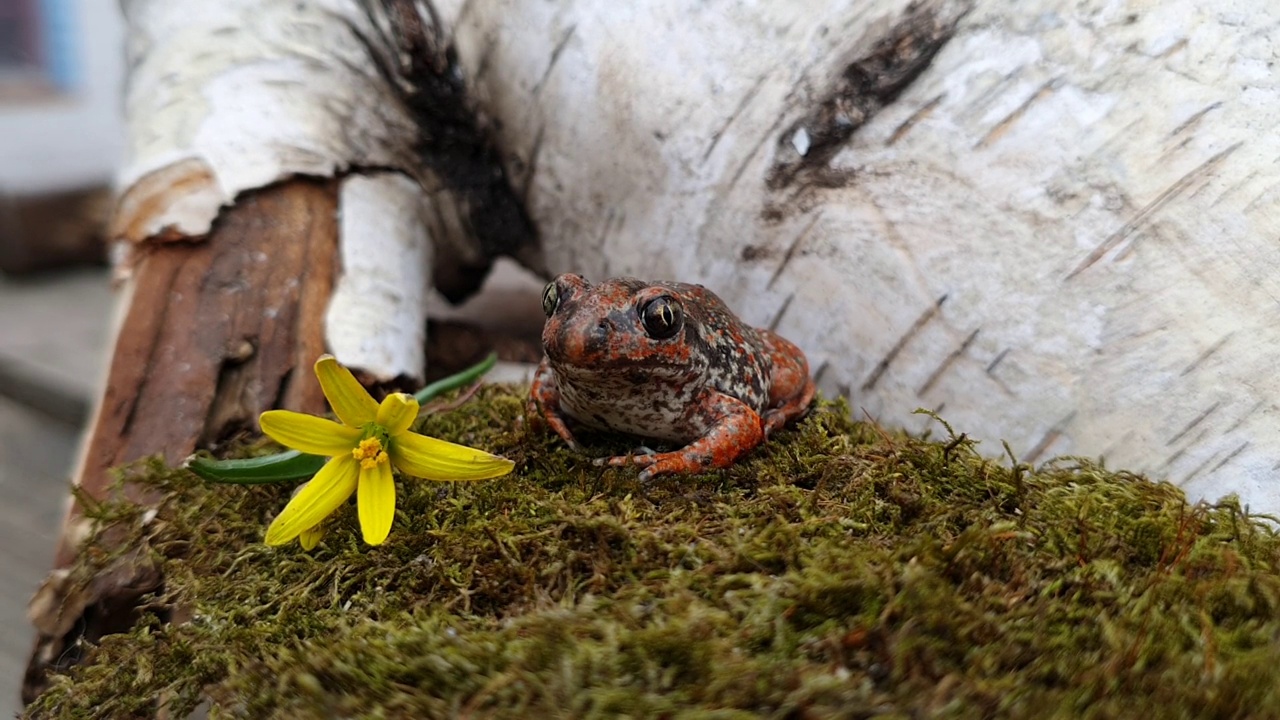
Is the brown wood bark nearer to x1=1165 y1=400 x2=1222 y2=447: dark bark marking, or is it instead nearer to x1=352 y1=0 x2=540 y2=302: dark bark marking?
x1=352 y1=0 x2=540 y2=302: dark bark marking

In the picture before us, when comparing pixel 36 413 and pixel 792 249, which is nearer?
pixel 792 249

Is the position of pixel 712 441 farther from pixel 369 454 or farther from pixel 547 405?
pixel 369 454

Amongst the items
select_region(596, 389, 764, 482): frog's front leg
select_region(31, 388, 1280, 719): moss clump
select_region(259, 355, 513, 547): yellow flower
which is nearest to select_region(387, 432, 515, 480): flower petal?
select_region(259, 355, 513, 547): yellow flower

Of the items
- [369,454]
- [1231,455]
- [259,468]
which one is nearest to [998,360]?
[1231,455]

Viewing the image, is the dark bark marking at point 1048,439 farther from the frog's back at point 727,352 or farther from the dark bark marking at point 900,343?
the frog's back at point 727,352

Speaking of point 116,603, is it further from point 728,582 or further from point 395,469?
point 728,582

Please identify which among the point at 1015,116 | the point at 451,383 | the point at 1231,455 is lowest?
the point at 451,383
